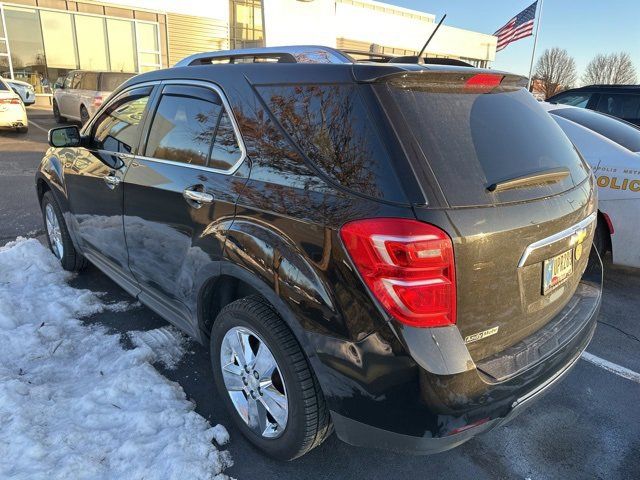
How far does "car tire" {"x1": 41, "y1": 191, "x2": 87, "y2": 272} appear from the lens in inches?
162

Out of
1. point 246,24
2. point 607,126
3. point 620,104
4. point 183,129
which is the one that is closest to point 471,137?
point 183,129

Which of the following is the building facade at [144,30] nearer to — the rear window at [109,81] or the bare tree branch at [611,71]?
the rear window at [109,81]

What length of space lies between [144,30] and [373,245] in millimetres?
23657

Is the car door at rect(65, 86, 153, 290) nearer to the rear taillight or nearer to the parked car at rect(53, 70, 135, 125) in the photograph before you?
the rear taillight

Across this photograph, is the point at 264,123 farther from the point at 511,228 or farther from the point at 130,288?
the point at 130,288

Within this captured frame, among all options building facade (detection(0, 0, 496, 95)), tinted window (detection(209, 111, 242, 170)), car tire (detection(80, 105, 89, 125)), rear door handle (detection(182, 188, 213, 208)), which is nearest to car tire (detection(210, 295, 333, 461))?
rear door handle (detection(182, 188, 213, 208))

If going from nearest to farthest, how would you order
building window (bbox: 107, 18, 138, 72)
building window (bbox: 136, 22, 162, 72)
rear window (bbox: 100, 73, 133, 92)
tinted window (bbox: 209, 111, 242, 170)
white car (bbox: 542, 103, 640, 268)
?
tinted window (bbox: 209, 111, 242, 170), white car (bbox: 542, 103, 640, 268), rear window (bbox: 100, 73, 133, 92), building window (bbox: 107, 18, 138, 72), building window (bbox: 136, 22, 162, 72)

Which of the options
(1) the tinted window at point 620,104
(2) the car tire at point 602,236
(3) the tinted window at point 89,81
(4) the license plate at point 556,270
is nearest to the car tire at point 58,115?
(3) the tinted window at point 89,81

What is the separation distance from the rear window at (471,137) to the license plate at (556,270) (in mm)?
294

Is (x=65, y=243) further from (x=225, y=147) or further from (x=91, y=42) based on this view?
(x=91, y=42)

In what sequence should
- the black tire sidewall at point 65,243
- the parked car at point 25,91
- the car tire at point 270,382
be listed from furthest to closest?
the parked car at point 25,91, the black tire sidewall at point 65,243, the car tire at point 270,382

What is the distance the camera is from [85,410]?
2455mm

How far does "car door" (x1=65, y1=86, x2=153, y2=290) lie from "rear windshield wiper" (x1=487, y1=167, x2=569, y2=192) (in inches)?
87.3

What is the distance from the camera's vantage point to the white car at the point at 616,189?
3.96 meters
